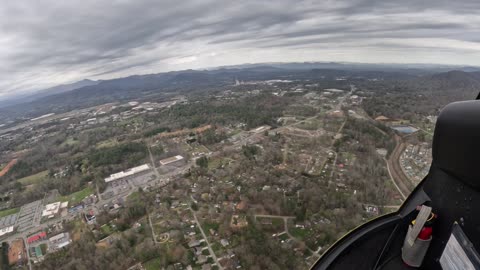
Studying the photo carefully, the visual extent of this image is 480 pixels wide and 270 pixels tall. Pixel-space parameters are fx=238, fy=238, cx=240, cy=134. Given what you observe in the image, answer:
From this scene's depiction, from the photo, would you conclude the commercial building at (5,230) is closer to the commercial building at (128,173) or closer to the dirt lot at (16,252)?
the dirt lot at (16,252)

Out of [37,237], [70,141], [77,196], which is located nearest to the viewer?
[37,237]

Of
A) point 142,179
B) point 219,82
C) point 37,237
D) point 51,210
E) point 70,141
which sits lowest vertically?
point 37,237


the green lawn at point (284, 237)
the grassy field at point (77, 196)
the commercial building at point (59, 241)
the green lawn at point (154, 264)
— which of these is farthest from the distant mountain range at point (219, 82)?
the grassy field at point (77, 196)

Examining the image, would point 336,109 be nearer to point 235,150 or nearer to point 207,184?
point 235,150

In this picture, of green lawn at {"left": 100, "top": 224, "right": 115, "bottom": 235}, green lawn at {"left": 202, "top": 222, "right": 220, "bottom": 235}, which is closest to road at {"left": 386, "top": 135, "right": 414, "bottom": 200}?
green lawn at {"left": 202, "top": 222, "right": 220, "bottom": 235}

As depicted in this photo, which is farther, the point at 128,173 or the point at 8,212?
the point at 128,173

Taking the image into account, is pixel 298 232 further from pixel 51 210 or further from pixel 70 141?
pixel 70 141

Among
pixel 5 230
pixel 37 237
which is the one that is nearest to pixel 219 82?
pixel 5 230
